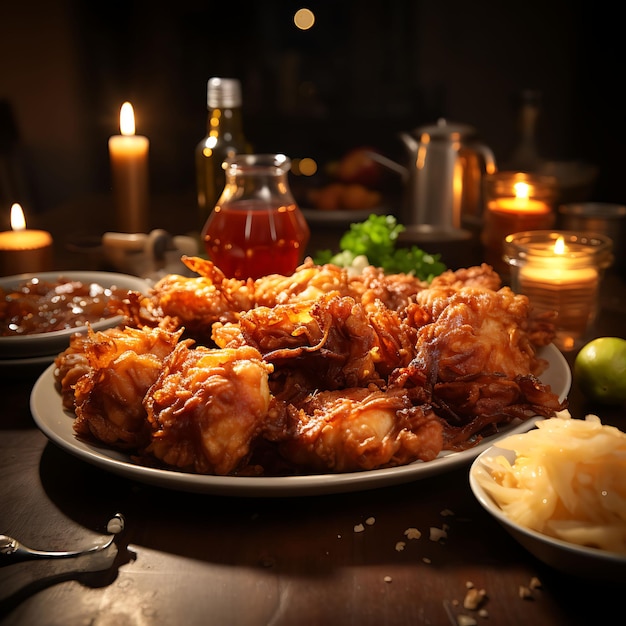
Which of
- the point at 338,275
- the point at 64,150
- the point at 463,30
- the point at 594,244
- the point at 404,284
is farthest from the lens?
the point at 64,150

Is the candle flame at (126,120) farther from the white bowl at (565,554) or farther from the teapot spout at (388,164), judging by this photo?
the white bowl at (565,554)

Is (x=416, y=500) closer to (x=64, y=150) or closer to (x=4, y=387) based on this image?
Answer: (x=4, y=387)

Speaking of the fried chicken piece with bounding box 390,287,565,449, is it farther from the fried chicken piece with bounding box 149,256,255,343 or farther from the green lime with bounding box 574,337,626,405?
the fried chicken piece with bounding box 149,256,255,343

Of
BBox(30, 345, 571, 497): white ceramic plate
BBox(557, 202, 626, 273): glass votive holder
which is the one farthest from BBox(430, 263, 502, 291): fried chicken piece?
BBox(557, 202, 626, 273): glass votive holder

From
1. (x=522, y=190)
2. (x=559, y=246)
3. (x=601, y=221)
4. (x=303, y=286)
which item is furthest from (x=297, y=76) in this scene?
(x=303, y=286)

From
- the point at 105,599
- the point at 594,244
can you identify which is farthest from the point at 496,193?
the point at 105,599
